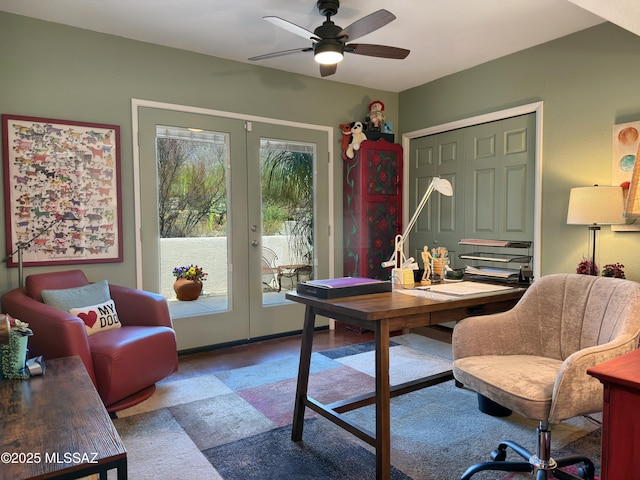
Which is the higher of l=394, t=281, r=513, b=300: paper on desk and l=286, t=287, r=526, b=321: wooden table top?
l=394, t=281, r=513, b=300: paper on desk

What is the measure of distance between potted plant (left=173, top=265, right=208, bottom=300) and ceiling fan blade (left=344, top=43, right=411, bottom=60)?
7.17ft

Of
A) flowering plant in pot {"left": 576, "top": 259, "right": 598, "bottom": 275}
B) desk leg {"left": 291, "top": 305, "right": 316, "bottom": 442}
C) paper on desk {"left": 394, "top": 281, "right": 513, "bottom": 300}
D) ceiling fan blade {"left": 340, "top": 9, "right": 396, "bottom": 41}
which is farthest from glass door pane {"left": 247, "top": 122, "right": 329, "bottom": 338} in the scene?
flowering plant in pot {"left": 576, "top": 259, "right": 598, "bottom": 275}

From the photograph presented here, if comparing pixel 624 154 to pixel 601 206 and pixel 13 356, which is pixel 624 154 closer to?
pixel 601 206

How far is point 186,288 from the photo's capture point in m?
3.75

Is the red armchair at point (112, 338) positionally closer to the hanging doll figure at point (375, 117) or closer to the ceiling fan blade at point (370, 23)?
the ceiling fan blade at point (370, 23)

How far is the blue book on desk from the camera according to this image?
202cm

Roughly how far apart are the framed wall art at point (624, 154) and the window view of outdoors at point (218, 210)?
257 centimetres

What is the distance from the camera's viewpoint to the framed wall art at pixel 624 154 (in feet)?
9.80

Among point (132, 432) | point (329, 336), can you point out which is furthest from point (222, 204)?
point (132, 432)

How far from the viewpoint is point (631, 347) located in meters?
1.73

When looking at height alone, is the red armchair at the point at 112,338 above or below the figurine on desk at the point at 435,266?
below

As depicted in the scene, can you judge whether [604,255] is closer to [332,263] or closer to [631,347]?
[631,347]

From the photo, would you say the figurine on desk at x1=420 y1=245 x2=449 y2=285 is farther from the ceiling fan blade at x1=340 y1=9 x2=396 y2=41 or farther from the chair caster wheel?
the ceiling fan blade at x1=340 y1=9 x2=396 y2=41

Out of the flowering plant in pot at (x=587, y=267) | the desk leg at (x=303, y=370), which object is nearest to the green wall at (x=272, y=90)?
the flowering plant in pot at (x=587, y=267)
